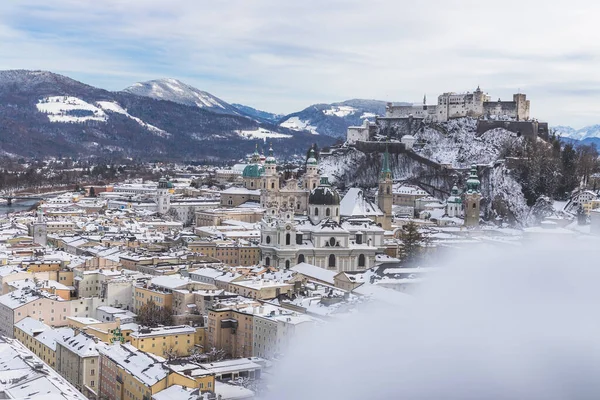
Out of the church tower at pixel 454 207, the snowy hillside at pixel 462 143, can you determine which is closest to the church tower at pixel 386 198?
the church tower at pixel 454 207

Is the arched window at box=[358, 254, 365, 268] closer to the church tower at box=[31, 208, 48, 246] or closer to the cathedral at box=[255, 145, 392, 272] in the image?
the cathedral at box=[255, 145, 392, 272]

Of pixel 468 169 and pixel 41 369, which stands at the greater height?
pixel 468 169

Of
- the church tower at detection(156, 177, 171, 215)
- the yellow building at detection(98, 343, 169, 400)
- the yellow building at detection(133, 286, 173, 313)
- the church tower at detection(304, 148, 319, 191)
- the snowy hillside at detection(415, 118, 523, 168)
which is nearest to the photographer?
the yellow building at detection(98, 343, 169, 400)

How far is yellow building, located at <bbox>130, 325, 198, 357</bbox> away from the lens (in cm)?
2666

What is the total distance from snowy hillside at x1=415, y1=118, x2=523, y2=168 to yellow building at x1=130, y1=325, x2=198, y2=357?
43.2 metres

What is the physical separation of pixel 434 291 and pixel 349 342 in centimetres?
798

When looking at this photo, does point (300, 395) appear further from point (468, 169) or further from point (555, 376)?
point (468, 169)

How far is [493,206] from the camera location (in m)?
62.3

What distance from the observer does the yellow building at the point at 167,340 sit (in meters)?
26.7

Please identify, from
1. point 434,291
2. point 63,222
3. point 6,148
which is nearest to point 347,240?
point 434,291

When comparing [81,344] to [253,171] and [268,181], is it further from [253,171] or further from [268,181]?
[253,171]

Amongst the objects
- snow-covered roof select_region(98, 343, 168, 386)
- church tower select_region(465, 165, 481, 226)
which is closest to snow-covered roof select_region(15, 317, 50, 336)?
snow-covered roof select_region(98, 343, 168, 386)

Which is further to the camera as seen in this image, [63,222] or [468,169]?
[468,169]

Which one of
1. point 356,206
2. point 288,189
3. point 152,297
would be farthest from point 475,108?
point 152,297
